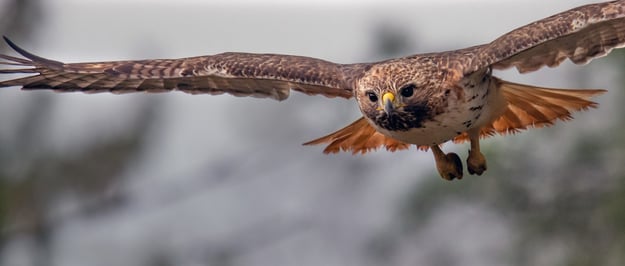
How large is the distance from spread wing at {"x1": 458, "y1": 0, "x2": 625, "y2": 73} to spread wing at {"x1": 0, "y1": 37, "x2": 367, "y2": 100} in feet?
2.70

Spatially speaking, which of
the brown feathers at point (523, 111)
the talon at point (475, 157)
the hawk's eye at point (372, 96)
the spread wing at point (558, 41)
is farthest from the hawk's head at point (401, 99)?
the talon at point (475, 157)

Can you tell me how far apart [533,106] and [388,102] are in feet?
3.57

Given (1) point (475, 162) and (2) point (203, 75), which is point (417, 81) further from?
(2) point (203, 75)

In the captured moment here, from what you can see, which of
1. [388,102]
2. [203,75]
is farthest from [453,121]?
[203,75]

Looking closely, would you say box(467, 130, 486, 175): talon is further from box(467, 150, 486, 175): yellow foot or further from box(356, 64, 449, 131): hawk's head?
box(356, 64, 449, 131): hawk's head

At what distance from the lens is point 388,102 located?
812 cm

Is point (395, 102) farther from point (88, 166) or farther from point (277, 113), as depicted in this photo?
point (88, 166)

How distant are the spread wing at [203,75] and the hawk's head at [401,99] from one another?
0.26 m

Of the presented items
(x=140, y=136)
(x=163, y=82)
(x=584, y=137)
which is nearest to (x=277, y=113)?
(x=140, y=136)

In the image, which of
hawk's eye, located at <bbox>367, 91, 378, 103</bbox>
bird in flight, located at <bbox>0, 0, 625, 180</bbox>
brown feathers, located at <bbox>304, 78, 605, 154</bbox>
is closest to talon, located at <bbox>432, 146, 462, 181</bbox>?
bird in flight, located at <bbox>0, 0, 625, 180</bbox>

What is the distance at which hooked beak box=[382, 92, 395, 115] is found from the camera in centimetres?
810

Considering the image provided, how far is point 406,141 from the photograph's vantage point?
331 inches

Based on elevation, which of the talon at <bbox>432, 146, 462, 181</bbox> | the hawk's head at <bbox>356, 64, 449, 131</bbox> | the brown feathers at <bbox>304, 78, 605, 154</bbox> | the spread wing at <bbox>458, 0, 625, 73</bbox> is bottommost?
the talon at <bbox>432, 146, 462, 181</bbox>

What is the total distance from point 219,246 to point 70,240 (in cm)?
286
